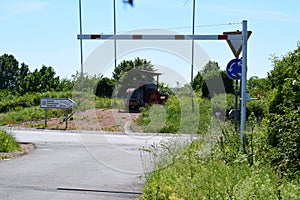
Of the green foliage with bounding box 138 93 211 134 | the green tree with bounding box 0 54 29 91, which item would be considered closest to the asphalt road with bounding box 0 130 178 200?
the green foliage with bounding box 138 93 211 134

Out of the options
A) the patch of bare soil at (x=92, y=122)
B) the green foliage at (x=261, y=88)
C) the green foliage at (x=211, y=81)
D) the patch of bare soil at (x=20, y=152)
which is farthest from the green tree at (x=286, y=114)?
the patch of bare soil at (x=92, y=122)

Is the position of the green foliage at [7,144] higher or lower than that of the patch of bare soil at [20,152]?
higher

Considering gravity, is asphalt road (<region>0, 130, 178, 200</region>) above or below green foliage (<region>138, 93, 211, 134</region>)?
below

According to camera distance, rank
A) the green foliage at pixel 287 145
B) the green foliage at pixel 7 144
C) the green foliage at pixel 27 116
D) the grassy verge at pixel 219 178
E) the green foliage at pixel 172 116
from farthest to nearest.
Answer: the green foliage at pixel 27 116 < the green foliage at pixel 172 116 < the green foliage at pixel 7 144 < the green foliage at pixel 287 145 < the grassy verge at pixel 219 178

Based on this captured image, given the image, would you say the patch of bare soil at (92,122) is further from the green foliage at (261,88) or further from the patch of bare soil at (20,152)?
the patch of bare soil at (20,152)

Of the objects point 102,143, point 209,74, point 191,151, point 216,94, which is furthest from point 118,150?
point 209,74

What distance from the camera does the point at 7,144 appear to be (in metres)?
14.2

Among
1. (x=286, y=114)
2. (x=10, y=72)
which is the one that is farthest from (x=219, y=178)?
(x=10, y=72)

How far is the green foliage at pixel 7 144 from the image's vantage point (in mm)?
13953

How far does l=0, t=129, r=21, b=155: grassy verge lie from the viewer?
14.0 m

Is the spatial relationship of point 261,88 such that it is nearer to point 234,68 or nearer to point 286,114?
point 234,68

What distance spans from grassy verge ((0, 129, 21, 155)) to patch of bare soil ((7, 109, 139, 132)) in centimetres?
891

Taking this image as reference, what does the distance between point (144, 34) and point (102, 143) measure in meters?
7.68

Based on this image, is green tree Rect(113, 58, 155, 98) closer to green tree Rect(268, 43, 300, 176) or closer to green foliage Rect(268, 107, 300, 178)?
green tree Rect(268, 43, 300, 176)
